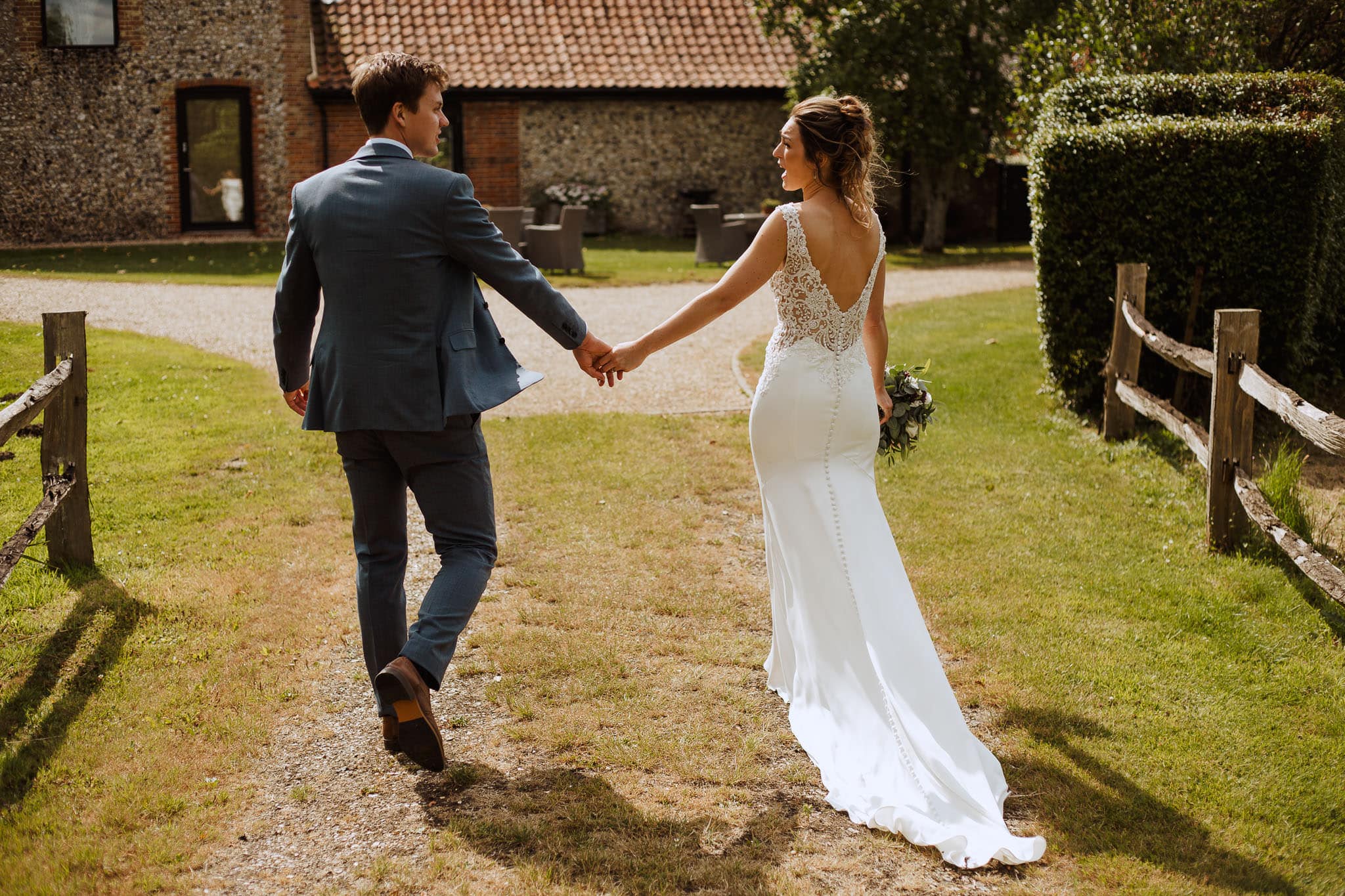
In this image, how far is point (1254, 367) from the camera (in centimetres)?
580

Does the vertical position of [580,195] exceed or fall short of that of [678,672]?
it exceeds it

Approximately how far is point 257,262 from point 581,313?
24.5ft

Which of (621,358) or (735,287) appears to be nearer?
(735,287)

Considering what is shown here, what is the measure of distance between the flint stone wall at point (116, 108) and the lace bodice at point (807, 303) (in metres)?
20.1

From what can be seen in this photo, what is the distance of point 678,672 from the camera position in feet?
15.3

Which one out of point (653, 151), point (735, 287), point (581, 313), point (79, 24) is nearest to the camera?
point (735, 287)

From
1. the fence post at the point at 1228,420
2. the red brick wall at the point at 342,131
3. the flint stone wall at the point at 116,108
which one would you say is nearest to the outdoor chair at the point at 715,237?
the red brick wall at the point at 342,131

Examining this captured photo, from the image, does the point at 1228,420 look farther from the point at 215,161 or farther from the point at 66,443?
the point at 215,161

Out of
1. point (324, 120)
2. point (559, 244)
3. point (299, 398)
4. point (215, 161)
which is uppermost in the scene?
point (324, 120)

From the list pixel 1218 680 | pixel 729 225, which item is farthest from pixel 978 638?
pixel 729 225

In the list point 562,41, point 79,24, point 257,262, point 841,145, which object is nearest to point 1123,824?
point 841,145

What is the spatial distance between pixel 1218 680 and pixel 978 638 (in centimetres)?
91

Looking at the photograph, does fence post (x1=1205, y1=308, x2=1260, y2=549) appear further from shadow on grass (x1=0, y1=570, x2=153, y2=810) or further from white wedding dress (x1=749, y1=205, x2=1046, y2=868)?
shadow on grass (x1=0, y1=570, x2=153, y2=810)

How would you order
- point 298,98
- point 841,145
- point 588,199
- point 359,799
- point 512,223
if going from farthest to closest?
point 588,199 < point 298,98 < point 512,223 < point 841,145 < point 359,799
